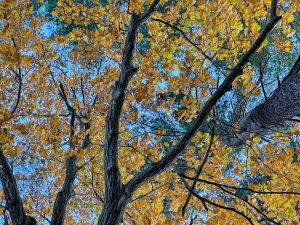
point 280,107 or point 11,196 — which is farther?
point 280,107

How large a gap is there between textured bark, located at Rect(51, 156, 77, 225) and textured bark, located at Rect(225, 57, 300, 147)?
10.5 ft

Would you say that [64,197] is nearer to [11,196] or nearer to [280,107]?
[11,196]

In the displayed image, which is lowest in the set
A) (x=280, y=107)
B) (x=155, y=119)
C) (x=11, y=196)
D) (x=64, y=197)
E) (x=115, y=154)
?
(x=11, y=196)

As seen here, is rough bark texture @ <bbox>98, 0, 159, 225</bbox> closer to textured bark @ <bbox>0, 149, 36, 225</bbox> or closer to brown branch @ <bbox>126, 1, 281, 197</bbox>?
brown branch @ <bbox>126, 1, 281, 197</bbox>

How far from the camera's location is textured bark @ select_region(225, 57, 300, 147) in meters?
4.23

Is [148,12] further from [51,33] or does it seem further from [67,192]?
[51,33]

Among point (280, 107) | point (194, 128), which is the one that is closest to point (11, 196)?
point (194, 128)

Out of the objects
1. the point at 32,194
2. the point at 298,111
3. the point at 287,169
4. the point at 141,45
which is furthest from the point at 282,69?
the point at 32,194

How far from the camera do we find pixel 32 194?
11266 mm

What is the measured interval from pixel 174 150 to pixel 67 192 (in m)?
2.90

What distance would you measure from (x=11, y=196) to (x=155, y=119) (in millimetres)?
9056

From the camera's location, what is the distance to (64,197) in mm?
5090

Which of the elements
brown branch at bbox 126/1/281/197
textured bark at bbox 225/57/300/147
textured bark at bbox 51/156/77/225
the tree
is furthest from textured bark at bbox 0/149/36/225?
textured bark at bbox 225/57/300/147

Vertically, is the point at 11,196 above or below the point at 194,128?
below
